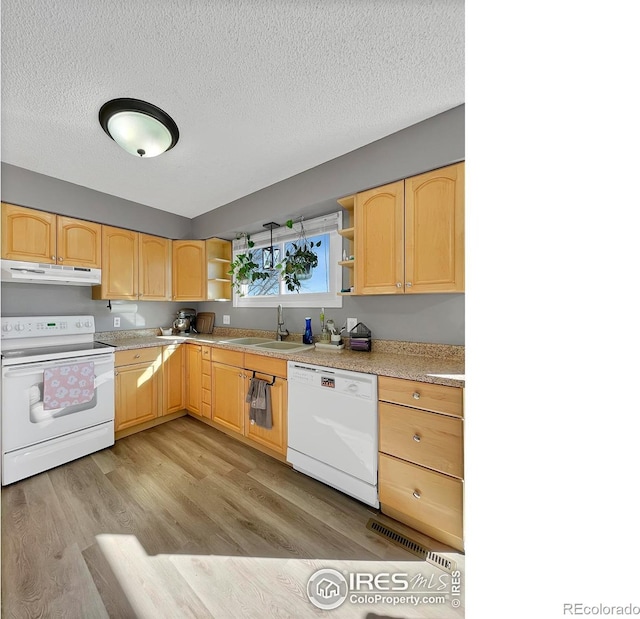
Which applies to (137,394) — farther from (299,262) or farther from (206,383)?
(299,262)

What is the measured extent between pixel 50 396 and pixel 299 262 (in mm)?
2201

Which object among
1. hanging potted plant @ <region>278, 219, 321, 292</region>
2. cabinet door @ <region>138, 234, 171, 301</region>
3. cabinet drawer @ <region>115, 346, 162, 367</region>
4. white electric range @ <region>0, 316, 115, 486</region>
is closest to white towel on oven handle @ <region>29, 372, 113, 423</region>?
white electric range @ <region>0, 316, 115, 486</region>

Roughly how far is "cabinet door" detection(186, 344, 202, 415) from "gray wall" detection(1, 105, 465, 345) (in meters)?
0.60

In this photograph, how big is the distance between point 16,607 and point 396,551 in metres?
1.65

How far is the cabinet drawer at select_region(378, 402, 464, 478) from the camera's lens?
1312 mm

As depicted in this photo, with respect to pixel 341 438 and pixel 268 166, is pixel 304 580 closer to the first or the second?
pixel 341 438

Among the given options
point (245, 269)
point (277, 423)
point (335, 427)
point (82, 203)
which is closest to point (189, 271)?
point (245, 269)

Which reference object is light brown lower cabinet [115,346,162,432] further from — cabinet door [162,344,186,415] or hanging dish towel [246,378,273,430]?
hanging dish towel [246,378,273,430]

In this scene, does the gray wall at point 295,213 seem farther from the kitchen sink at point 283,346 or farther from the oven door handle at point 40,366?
the oven door handle at point 40,366

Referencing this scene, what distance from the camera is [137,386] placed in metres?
2.57

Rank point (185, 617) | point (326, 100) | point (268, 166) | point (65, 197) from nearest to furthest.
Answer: point (185, 617)
point (326, 100)
point (268, 166)
point (65, 197)
